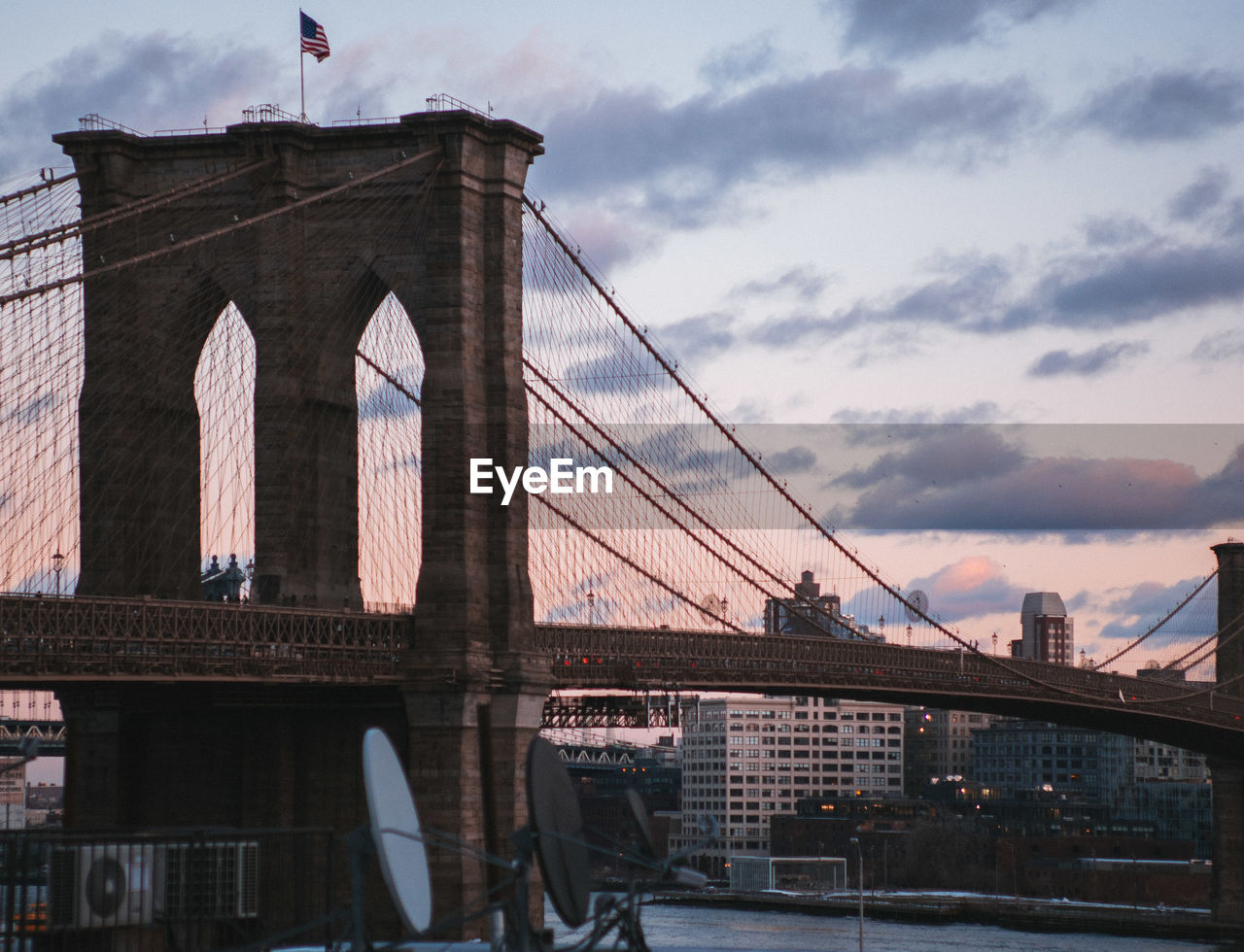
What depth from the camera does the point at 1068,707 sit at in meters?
91.8

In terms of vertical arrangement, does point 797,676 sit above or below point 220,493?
below

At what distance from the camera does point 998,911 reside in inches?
4557

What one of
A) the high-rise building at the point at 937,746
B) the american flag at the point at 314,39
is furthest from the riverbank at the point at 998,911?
the american flag at the point at 314,39

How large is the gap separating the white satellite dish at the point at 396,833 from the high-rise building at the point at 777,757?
476 feet

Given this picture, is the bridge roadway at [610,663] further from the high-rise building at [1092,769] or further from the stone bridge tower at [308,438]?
the high-rise building at [1092,769]

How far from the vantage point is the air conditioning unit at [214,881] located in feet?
131

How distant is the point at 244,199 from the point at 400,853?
37186 millimetres

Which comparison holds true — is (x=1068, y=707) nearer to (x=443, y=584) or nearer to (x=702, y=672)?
(x=702, y=672)

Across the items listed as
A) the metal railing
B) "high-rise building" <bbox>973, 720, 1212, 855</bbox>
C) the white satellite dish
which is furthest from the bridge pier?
the white satellite dish

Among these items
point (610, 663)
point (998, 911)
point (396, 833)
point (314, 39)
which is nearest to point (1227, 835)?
point (998, 911)

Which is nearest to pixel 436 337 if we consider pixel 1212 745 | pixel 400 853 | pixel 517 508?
pixel 517 508

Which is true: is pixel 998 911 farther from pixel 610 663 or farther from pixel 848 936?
pixel 610 663

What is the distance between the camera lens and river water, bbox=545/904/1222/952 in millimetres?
94812

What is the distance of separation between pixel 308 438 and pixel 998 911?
7089cm
